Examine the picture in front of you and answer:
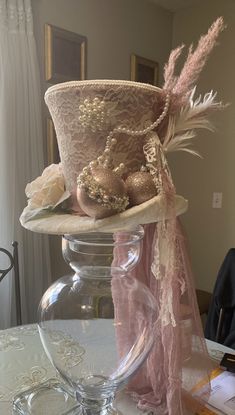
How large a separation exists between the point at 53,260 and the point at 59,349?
1.24 meters

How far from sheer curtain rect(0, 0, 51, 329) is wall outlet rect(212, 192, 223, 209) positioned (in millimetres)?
1112

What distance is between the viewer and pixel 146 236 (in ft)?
2.46

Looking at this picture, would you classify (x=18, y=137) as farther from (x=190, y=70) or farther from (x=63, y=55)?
(x=190, y=70)

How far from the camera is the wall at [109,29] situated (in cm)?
193

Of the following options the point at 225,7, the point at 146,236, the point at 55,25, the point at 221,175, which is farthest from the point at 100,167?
the point at 225,7

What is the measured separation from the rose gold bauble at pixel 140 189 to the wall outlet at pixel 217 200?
5.97ft

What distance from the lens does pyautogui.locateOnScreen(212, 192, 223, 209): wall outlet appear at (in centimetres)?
232

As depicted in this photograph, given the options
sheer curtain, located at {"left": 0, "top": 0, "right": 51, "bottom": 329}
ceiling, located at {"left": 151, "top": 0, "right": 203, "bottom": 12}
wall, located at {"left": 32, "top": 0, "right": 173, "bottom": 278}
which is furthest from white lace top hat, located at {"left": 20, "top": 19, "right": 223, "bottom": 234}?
ceiling, located at {"left": 151, "top": 0, "right": 203, "bottom": 12}

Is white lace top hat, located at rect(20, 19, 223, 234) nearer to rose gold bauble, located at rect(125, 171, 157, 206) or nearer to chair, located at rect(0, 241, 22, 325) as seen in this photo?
rose gold bauble, located at rect(125, 171, 157, 206)

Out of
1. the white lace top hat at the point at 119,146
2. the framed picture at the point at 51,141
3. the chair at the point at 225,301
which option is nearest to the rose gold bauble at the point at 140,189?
the white lace top hat at the point at 119,146

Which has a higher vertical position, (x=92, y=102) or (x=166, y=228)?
(x=92, y=102)

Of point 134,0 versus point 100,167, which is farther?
point 134,0

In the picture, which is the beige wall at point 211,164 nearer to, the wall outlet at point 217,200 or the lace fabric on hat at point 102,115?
the wall outlet at point 217,200

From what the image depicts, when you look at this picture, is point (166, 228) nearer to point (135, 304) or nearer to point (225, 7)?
point (135, 304)
